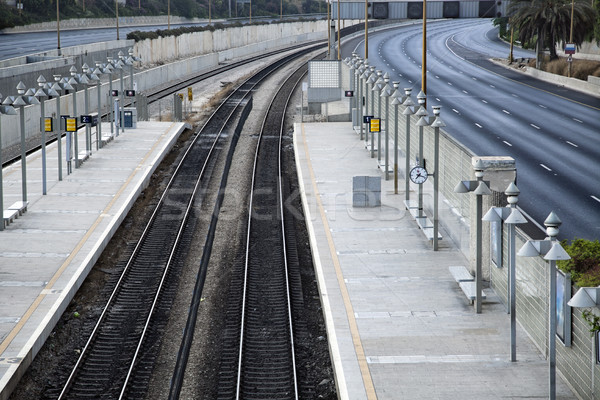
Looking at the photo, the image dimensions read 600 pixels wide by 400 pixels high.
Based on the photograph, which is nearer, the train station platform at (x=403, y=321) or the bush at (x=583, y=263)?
the bush at (x=583, y=263)

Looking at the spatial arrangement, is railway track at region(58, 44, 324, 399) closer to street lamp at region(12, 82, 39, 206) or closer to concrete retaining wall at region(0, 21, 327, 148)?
street lamp at region(12, 82, 39, 206)

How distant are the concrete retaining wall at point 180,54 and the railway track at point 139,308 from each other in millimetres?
12159

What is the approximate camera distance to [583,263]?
14.0m

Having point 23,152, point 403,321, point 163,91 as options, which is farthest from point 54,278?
point 163,91

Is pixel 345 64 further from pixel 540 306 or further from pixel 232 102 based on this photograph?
pixel 540 306

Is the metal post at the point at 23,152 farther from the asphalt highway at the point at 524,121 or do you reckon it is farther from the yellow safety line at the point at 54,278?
the asphalt highway at the point at 524,121

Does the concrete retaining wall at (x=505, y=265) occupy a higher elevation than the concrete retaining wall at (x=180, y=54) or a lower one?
lower

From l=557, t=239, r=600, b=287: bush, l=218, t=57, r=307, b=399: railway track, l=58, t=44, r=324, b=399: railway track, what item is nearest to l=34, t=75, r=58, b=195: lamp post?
l=58, t=44, r=324, b=399: railway track

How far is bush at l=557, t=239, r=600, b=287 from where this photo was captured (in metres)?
13.2

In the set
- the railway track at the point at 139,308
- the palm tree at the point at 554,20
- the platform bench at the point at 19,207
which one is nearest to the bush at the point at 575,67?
the palm tree at the point at 554,20

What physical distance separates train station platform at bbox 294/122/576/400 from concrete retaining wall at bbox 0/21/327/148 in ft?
67.8

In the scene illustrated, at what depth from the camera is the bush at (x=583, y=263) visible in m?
13.2

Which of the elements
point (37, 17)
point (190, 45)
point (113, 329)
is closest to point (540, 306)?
point (113, 329)

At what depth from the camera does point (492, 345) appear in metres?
15.8
